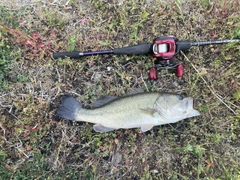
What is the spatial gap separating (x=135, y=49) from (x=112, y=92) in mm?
689

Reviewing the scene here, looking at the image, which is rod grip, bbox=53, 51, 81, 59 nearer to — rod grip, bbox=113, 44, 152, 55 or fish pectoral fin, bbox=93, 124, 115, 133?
rod grip, bbox=113, 44, 152, 55

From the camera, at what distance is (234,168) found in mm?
3941

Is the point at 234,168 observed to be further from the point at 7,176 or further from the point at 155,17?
the point at 7,176

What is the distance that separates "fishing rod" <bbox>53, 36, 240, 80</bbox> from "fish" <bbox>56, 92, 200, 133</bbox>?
43cm

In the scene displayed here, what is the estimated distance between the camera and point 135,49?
3.77 metres

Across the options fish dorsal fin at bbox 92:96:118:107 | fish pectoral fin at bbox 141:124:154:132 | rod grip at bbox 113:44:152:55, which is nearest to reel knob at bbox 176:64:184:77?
rod grip at bbox 113:44:152:55

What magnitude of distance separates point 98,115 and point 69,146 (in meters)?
0.70

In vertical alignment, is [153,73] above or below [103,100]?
above

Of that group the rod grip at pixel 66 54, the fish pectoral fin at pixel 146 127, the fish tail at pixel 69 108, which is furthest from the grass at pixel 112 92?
the fish pectoral fin at pixel 146 127

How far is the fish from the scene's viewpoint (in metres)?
3.57

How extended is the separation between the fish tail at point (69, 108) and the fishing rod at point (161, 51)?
585mm

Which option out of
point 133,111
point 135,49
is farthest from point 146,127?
point 135,49

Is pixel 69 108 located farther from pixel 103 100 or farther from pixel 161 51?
pixel 161 51

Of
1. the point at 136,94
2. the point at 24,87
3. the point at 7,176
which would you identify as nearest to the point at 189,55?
the point at 136,94
